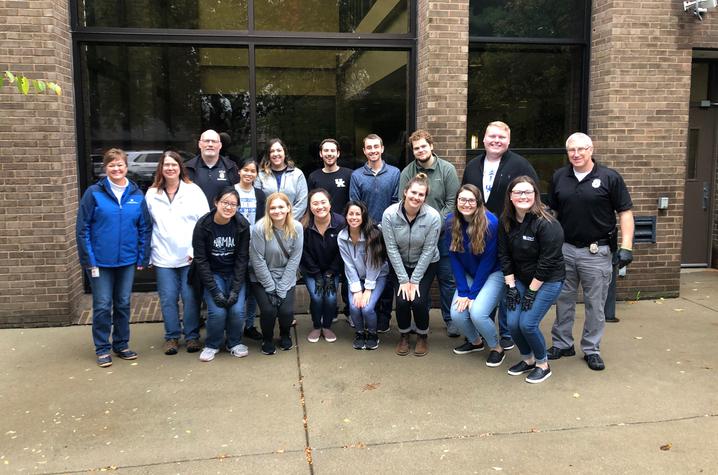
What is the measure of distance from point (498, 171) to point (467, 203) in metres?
0.67

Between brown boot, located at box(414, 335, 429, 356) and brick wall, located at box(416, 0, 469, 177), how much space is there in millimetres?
2182

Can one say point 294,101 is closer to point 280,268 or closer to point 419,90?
point 419,90

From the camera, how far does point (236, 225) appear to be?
203 inches

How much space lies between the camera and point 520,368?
4875 mm

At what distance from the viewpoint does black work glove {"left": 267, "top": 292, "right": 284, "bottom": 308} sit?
5.27 m

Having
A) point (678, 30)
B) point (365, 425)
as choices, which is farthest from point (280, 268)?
point (678, 30)

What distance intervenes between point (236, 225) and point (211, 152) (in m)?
0.93

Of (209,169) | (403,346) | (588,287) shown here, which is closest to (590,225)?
(588,287)

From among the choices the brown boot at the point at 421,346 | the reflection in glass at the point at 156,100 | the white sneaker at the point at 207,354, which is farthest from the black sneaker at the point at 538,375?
the reflection in glass at the point at 156,100

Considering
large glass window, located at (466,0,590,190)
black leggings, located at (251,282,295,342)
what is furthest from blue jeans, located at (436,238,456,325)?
large glass window, located at (466,0,590,190)

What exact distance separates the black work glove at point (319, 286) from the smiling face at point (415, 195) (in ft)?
3.77

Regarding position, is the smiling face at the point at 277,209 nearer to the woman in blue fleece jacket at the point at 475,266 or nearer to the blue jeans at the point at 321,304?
the blue jeans at the point at 321,304

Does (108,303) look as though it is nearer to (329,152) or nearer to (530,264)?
(329,152)

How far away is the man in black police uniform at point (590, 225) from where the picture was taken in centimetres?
486
